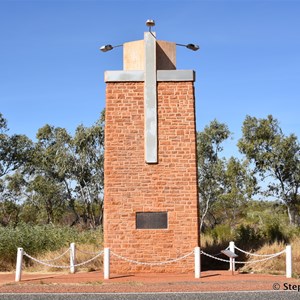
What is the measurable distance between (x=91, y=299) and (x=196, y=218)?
5.81 meters

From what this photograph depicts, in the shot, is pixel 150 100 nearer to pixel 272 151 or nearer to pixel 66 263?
pixel 66 263

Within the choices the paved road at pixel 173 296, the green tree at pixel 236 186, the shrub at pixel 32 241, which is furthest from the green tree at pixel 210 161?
the paved road at pixel 173 296

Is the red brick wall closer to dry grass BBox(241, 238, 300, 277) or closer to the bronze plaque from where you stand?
the bronze plaque

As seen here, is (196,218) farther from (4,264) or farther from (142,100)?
(4,264)

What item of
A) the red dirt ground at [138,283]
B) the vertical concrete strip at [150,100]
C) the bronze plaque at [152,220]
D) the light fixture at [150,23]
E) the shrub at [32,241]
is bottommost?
the red dirt ground at [138,283]

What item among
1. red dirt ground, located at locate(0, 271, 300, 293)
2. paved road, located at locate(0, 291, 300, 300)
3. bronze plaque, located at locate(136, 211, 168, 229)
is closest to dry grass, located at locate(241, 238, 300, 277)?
red dirt ground, located at locate(0, 271, 300, 293)

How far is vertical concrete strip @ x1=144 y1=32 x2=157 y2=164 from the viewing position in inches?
579

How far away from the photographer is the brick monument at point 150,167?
14375mm

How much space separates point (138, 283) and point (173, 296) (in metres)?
2.24

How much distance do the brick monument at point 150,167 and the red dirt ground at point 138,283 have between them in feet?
2.85

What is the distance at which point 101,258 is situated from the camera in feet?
53.3

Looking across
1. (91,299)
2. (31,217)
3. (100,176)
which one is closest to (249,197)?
(100,176)

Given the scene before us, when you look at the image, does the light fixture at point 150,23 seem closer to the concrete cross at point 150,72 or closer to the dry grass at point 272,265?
the concrete cross at point 150,72

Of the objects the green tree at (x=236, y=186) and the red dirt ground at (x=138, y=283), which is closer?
the red dirt ground at (x=138, y=283)
